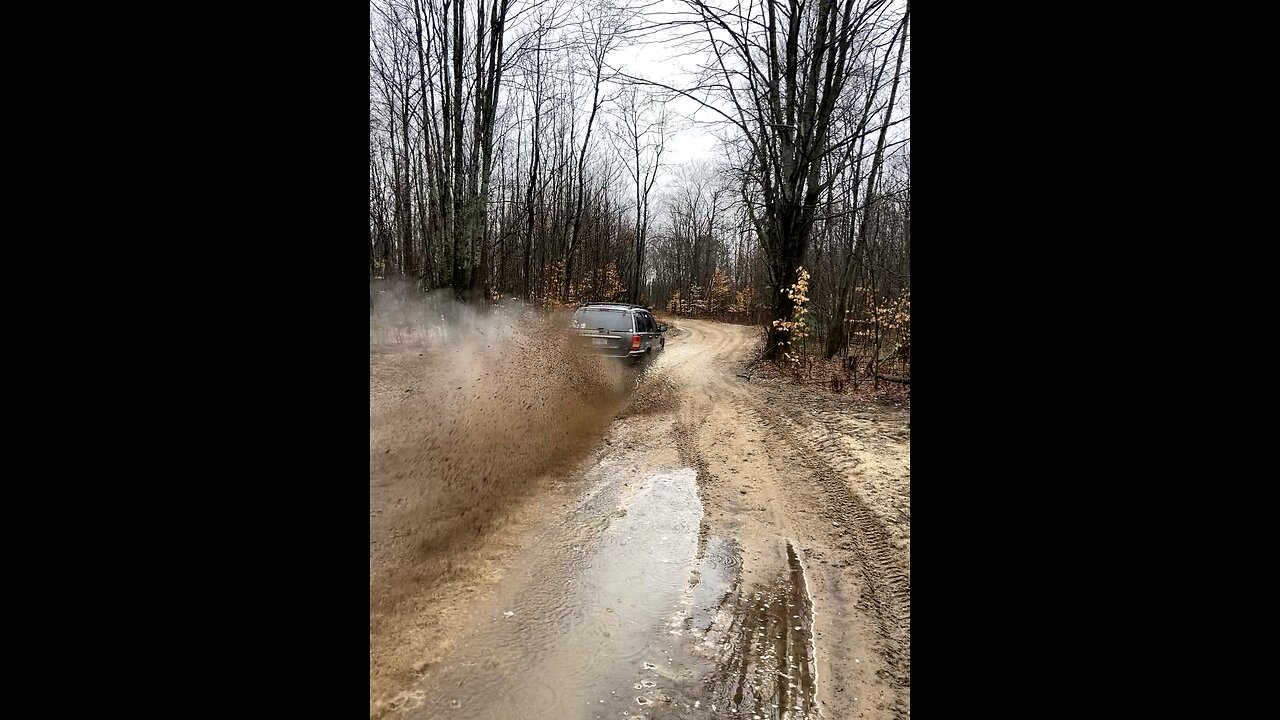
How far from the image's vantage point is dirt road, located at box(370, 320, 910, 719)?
241cm

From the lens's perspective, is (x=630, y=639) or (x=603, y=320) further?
(x=603, y=320)

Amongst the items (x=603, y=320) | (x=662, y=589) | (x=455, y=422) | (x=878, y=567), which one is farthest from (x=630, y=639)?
(x=603, y=320)

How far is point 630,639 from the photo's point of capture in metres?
2.78

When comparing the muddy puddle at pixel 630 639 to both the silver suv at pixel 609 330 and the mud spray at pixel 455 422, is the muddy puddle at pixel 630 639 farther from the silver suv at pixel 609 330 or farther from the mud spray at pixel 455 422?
the silver suv at pixel 609 330

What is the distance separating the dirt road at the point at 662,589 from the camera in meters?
2.41

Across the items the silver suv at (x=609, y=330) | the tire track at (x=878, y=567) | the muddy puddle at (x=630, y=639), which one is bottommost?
the muddy puddle at (x=630, y=639)

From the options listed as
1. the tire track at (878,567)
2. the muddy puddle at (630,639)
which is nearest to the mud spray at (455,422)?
the muddy puddle at (630,639)

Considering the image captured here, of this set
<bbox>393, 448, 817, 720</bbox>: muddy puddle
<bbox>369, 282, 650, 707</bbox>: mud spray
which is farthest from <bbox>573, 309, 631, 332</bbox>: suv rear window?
<bbox>393, 448, 817, 720</bbox>: muddy puddle

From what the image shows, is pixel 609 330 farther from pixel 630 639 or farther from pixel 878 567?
pixel 630 639

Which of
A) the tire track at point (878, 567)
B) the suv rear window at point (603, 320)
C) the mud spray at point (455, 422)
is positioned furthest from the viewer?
the suv rear window at point (603, 320)

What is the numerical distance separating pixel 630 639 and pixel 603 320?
8.27m
